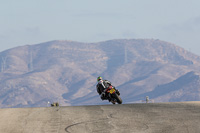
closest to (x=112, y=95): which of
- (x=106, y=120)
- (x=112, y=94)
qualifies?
(x=112, y=94)

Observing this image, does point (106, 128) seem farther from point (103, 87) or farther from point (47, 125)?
point (103, 87)

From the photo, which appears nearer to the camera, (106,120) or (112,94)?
(106,120)

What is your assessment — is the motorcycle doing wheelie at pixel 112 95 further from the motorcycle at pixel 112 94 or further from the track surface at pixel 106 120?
the track surface at pixel 106 120

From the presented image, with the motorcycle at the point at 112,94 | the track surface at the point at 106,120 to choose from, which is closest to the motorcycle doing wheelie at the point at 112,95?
the motorcycle at the point at 112,94

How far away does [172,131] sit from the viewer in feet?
43.3

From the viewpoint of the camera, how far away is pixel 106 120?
1569 cm

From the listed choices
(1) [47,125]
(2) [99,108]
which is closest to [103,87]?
(2) [99,108]

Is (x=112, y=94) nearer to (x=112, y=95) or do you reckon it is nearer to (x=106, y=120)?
(x=112, y=95)

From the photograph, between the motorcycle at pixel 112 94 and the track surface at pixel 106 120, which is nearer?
the track surface at pixel 106 120

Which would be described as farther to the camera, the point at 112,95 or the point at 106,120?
the point at 112,95

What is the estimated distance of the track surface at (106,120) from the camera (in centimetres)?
1395

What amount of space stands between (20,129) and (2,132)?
607 millimetres

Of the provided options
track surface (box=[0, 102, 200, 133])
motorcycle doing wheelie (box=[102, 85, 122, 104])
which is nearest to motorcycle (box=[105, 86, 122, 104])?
motorcycle doing wheelie (box=[102, 85, 122, 104])

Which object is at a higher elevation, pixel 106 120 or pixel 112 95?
pixel 112 95
